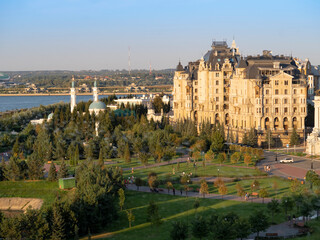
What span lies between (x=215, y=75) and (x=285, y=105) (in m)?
16.6

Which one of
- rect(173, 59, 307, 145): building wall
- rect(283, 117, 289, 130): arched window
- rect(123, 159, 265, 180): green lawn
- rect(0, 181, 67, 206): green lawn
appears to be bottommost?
rect(0, 181, 67, 206): green lawn

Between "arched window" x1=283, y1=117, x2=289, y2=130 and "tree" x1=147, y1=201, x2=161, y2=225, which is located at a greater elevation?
"arched window" x1=283, y1=117, x2=289, y2=130

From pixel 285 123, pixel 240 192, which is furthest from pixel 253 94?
pixel 240 192

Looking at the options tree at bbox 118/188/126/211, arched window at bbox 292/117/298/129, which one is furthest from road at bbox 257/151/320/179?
tree at bbox 118/188/126/211

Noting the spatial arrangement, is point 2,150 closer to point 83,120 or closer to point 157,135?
point 83,120

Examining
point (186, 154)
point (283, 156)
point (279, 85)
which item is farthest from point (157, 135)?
point (279, 85)

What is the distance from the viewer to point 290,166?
62.4m

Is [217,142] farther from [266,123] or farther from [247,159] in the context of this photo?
[266,123]

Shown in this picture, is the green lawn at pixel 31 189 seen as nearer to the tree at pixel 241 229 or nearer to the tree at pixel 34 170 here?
the tree at pixel 34 170

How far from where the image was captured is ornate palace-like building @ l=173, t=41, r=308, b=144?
8225cm

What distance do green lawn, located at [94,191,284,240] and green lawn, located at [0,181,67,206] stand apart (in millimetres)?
7678

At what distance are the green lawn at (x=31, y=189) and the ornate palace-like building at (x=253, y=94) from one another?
35.8 metres

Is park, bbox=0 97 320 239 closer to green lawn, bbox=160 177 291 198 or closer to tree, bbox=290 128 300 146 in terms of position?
green lawn, bbox=160 177 291 198

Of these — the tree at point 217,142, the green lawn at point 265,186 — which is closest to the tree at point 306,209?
the green lawn at point 265,186
